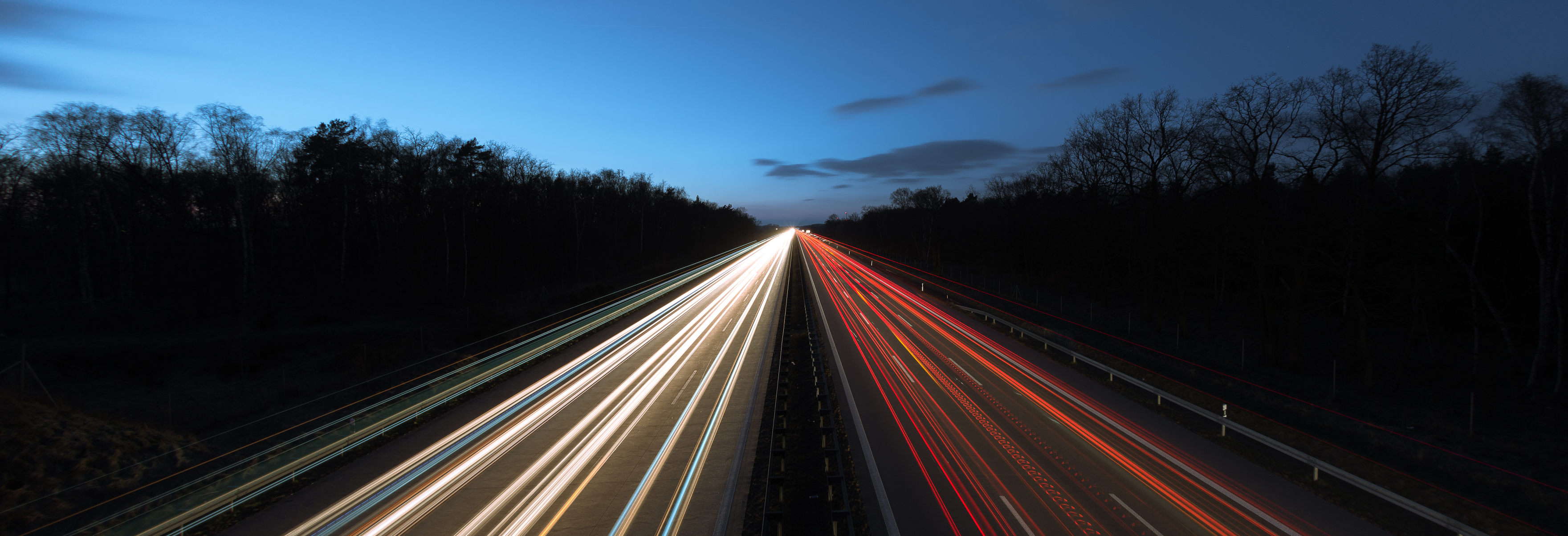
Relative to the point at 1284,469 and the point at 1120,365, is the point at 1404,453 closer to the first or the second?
the point at 1284,469

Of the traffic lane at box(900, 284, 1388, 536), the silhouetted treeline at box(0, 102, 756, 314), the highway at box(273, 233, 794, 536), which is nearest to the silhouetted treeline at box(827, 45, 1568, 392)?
the traffic lane at box(900, 284, 1388, 536)

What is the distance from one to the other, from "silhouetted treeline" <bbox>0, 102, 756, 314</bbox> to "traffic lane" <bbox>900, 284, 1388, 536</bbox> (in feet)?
137

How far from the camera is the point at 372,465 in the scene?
10.9m

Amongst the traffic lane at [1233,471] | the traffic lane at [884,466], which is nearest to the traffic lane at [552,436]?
the traffic lane at [884,466]

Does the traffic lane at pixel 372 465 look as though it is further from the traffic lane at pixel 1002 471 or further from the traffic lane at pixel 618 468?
the traffic lane at pixel 1002 471

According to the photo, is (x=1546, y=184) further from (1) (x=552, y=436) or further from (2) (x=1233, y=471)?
(1) (x=552, y=436)

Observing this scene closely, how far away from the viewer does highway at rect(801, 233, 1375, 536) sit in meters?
8.63

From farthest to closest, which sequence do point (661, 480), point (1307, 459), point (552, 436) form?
point (552, 436) → point (661, 480) → point (1307, 459)

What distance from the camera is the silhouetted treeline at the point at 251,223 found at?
1368 inches

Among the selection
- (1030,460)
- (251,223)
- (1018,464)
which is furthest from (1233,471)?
(251,223)

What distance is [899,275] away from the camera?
57.0 metres

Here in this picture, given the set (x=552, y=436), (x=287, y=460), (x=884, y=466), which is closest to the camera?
(x=287, y=460)

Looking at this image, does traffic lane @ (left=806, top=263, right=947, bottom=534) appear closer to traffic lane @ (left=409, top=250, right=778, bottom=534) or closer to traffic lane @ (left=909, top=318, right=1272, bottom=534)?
traffic lane @ (left=909, top=318, right=1272, bottom=534)

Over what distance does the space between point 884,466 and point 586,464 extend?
557cm
